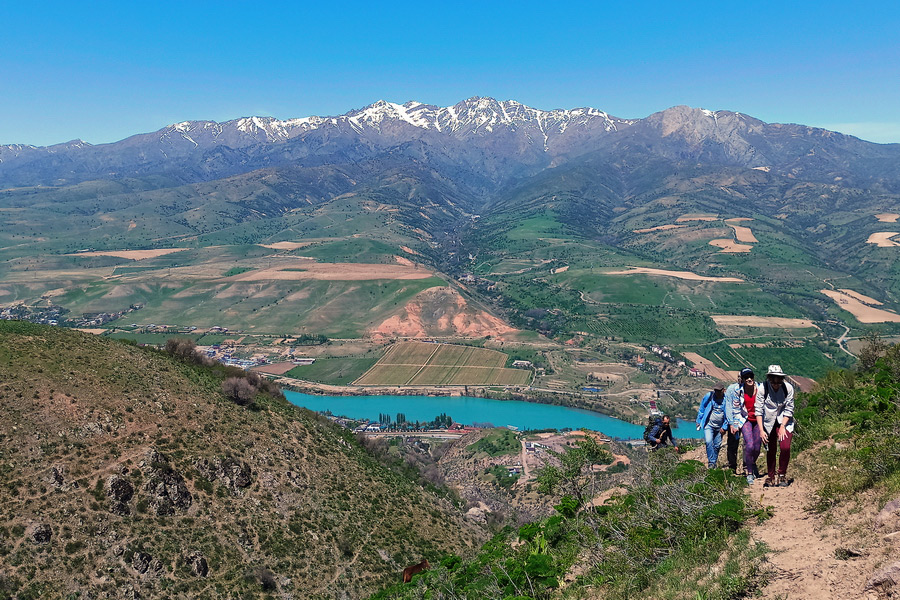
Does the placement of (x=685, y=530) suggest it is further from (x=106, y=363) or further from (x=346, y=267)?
(x=346, y=267)

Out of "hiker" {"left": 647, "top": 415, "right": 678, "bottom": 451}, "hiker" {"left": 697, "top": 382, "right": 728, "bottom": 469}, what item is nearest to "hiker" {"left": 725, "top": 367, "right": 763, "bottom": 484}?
"hiker" {"left": 697, "top": 382, "right": 728, "bottom": 469}

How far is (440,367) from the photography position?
120625 millimetres

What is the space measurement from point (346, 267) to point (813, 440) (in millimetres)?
181236

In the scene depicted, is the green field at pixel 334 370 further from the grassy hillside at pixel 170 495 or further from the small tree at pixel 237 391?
the grassy hillside at pixel 170 495

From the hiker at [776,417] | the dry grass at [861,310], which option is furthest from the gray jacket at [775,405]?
the dry grass at [861,310]

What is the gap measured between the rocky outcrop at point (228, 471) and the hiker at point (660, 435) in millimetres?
22882

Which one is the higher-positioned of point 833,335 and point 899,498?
point 899,498

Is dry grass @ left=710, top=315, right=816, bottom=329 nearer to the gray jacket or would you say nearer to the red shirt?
the red shirt

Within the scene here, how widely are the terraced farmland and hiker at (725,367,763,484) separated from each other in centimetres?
10174

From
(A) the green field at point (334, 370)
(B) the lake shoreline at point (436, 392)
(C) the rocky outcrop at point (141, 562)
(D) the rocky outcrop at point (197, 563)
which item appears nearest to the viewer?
(C) the rocky outcrop at point (141, 562)

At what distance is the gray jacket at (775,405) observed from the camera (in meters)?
10.9

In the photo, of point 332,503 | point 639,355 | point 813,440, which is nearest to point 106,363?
point 332,503

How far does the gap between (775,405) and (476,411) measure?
304 feet

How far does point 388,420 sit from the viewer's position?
3669 inches
